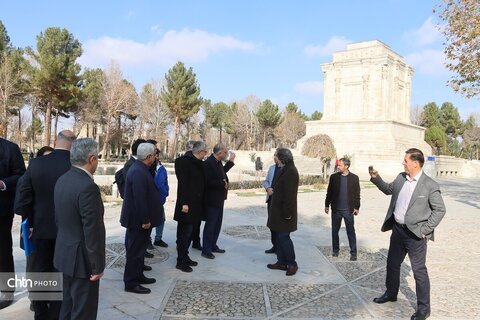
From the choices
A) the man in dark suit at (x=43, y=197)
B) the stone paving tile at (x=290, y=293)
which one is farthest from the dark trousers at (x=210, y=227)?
the man in dark suit at (x=43, y=197)

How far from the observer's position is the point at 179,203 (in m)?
5.77

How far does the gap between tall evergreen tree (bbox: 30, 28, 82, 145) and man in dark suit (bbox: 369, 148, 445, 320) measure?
3632 centimetres

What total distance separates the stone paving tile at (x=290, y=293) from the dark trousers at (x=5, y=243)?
307cm

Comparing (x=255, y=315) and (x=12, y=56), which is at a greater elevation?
(x=12, y=56)

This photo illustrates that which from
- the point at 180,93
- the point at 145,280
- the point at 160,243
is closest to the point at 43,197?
the point at 145,280

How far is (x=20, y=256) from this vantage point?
6121 millimetres

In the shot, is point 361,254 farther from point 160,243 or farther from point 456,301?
point 160,243

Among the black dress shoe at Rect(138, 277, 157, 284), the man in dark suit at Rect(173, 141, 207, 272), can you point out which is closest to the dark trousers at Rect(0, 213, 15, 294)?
the black dress shoe at Rect(138, 277, 157, 284)

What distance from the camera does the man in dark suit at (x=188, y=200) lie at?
5719 mm

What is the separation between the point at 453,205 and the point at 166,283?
45.9 feet

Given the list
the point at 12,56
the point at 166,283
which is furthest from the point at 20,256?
the point at 12,56

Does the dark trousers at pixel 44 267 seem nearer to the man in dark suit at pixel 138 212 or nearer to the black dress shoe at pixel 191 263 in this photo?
the man in dark suit at pixel 138 212

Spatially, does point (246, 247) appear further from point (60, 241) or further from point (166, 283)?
point (60, 241)

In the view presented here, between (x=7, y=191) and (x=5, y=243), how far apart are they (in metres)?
0.61
